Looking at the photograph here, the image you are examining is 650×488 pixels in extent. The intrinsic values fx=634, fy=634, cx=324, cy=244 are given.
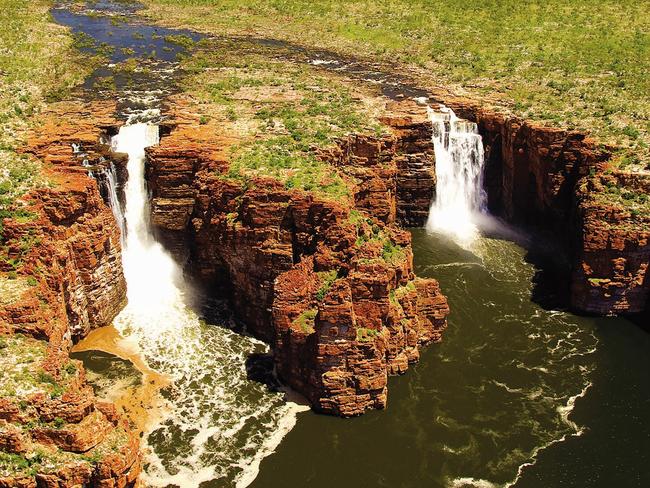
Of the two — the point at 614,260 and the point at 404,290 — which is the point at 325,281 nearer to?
the point at 404,290

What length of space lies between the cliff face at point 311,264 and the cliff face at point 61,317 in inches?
214

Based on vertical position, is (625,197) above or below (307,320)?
above

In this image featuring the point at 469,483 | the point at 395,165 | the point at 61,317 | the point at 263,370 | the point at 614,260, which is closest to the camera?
the point at 469,483

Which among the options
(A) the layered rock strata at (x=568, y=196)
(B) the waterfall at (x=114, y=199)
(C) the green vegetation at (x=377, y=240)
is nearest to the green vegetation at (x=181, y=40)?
(A) the layered rock strata at (x=568, y=196)

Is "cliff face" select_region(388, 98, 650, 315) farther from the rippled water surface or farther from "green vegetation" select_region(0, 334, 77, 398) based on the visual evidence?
"green vegetation" select_region(0, 334, 77, 398)

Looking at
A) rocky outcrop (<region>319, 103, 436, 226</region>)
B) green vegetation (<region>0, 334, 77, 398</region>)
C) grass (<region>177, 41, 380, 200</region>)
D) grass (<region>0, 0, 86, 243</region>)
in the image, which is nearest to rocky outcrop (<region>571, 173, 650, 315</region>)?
rocky outcrop (<region>319, 103, 436, 226</region>)

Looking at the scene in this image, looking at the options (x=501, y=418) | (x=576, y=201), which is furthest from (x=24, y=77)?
(x=501, y=418)

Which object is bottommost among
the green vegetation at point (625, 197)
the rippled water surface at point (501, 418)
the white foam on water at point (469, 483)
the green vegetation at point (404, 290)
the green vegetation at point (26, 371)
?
the white foam on water at point (469, 483)

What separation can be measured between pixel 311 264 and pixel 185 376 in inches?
374

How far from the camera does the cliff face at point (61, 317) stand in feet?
85.7

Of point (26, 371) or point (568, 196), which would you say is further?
point (568, 196)

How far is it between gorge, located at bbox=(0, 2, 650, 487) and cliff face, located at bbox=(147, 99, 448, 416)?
0.13 meters

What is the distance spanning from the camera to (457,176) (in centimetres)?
5425

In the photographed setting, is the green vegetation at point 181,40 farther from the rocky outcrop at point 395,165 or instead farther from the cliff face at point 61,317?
the rocky outcrop at point 395,165
